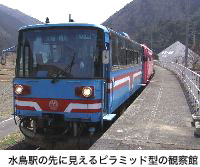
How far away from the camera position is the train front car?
913 cm

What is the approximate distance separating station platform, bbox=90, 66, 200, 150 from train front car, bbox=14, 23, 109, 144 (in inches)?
33.5

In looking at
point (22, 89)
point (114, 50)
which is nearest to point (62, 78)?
point (22, 89)

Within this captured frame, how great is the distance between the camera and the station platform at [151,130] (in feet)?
26.2

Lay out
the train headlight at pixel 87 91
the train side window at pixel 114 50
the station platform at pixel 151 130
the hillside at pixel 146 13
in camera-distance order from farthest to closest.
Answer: the hillside at pixel 146 13 < the train side window at pixel 114 50 < the train headlight at pixel 87 91 < the station platform at pixel 151 130

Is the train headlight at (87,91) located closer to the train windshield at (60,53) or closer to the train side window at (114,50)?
the train windshield at (60,53)

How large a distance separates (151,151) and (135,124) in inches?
113

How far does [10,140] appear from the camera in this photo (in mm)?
11750

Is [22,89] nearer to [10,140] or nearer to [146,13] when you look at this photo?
[10,140]

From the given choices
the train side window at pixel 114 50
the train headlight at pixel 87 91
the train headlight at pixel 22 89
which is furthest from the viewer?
the train side window at pixel 114 50

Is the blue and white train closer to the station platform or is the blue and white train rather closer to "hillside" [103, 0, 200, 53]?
the station platform

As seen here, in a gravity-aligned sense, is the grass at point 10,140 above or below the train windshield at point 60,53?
below

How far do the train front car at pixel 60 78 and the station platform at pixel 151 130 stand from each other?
851mm

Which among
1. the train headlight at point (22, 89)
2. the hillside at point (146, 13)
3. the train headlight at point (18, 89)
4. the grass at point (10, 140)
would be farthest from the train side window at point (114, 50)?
the hillside at point (146, 13)

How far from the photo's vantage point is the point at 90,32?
9.43 m
